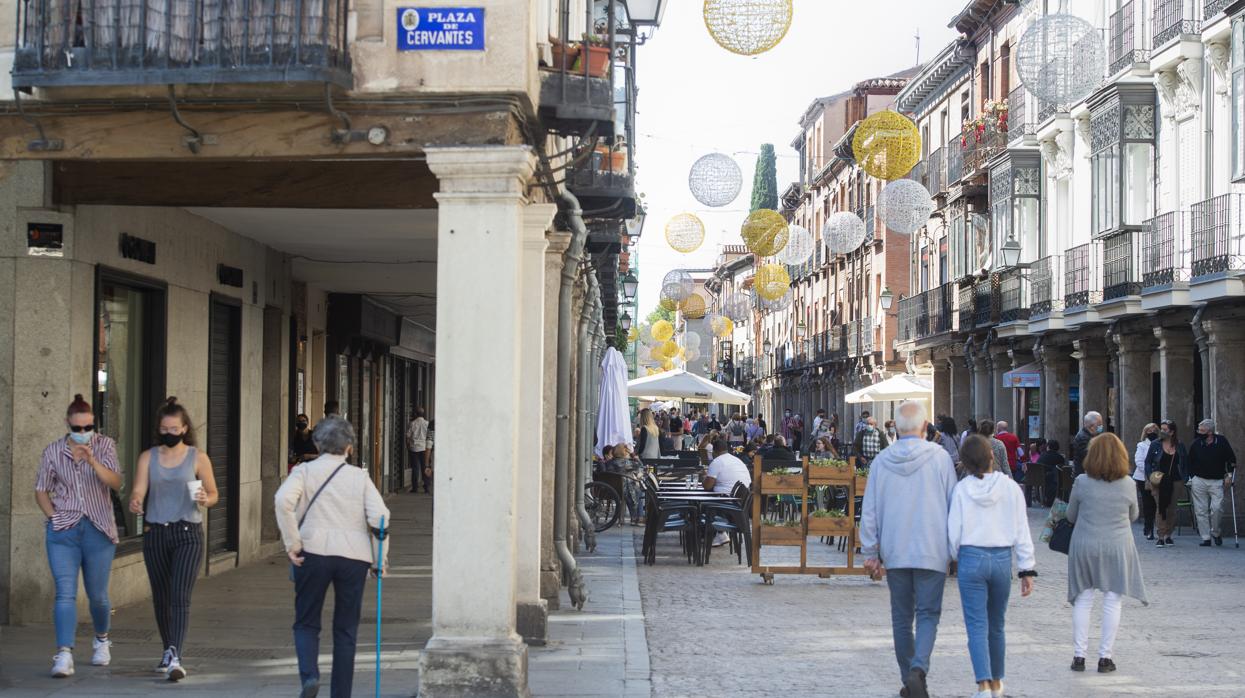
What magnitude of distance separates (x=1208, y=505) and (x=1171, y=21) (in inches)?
353

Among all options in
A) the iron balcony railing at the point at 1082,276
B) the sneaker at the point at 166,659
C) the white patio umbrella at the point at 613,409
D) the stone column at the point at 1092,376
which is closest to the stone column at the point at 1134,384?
the iron balcony railing at the point at 1082,276

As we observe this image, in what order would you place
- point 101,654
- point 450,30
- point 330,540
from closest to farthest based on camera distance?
point 330,540 → point 450,30 → point 101,654

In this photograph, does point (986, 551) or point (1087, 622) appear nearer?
point (986, 551)

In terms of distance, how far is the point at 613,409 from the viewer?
22297 mm

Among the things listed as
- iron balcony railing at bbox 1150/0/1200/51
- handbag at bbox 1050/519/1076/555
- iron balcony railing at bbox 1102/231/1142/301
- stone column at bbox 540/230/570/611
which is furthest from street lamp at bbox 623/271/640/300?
handbag at bbox 1050/519/1076/555

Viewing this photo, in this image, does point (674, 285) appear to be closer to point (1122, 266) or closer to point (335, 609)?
point (1122, 266)

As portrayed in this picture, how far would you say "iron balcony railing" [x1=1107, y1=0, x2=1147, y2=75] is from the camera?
27.0 metres

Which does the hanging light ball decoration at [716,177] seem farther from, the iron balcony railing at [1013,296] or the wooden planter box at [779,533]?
the iron balcony railing at [1013,296]

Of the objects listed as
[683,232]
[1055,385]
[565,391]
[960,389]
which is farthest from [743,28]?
[960,389]

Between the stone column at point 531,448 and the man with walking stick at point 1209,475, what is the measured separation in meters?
12.1

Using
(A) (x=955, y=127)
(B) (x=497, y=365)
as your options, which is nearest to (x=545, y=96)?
(B) (x=497, y=365)

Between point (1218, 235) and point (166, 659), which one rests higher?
point (1218, 235)

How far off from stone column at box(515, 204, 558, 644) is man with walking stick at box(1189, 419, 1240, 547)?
1206cm

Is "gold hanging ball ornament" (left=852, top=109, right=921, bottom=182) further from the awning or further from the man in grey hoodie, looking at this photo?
the awning
